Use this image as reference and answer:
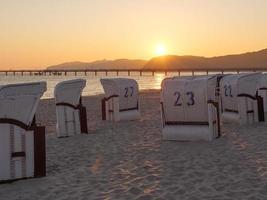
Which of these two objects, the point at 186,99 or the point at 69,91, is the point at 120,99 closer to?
the point at 69,91

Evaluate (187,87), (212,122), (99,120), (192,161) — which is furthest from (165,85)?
(99,120)

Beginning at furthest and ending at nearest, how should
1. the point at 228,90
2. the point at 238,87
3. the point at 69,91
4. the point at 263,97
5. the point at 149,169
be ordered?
the point at 263,97, the point at 228,90, the point at 238,87, the point at 69,91, the point at 149,169

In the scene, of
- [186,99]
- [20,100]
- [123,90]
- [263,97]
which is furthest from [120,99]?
[20,100]

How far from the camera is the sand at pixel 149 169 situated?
593 cm

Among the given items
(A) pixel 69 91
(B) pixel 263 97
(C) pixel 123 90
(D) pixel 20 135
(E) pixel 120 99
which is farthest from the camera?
(B) pixel 263 97

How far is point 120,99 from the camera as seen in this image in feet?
49.5

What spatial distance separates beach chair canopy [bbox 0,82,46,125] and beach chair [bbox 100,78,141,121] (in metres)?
7.84

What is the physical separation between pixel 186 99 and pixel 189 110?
278 mm

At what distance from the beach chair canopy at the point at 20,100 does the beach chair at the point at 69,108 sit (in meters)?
4.00

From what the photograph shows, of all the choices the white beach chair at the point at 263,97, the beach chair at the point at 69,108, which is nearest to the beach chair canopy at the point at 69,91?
the beach chair at the point at 69,108

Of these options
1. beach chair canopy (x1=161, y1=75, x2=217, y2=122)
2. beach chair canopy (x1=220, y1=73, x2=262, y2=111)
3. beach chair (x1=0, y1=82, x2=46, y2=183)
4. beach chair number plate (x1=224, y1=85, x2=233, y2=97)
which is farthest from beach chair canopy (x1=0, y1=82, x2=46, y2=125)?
beach chair number plate (x1=224, y1=85, x2=233, y2=97)

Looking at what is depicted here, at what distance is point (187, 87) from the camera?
10008 mm

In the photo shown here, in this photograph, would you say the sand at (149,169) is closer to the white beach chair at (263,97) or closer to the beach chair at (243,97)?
the beach chair at (243,97)

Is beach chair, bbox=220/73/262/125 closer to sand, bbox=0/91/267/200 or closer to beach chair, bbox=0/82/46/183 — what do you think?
sand, bbox=0/91/267/200
